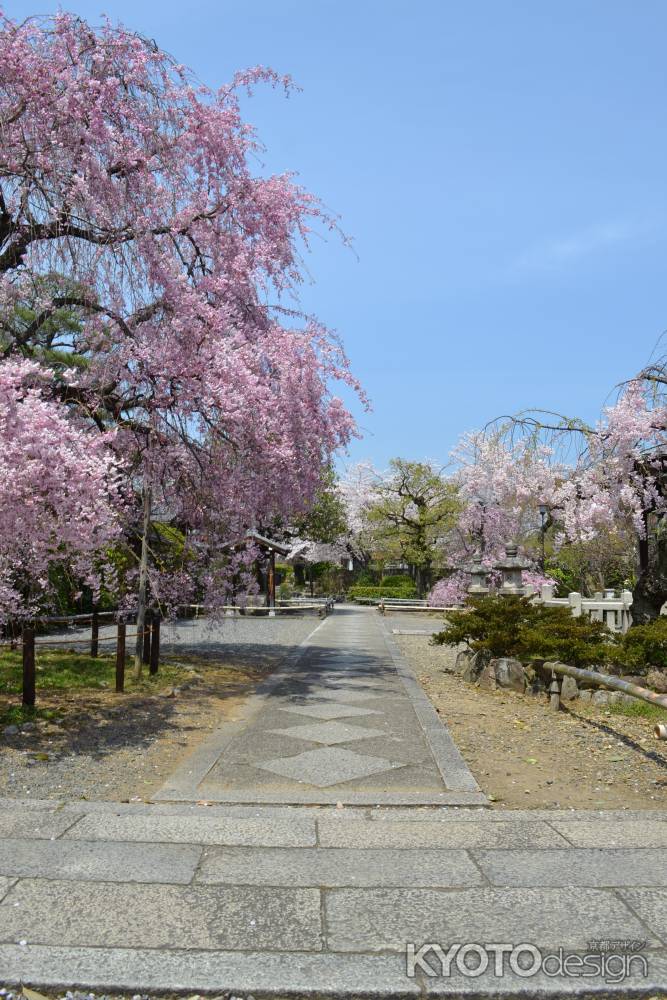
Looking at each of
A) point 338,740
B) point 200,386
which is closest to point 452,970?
point 338,740

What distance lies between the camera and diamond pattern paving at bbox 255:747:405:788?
576 cm

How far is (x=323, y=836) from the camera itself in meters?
4.30

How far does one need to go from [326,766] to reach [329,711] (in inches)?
98.0

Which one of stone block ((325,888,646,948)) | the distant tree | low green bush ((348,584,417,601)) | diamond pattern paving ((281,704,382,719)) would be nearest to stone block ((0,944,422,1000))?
stone block ((325,888,646,948))

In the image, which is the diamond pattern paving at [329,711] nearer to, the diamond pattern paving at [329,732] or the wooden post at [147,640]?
the diamond pattern paving at [329,732]

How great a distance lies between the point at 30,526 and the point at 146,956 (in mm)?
4323

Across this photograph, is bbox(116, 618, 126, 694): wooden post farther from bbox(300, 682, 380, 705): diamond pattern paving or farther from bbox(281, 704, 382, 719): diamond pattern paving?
bbox(300, 682, 380, 705): diamond pattern paving

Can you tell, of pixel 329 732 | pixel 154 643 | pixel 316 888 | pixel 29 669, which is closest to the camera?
pixel 316 888

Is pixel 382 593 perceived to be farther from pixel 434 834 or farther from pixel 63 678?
pixel 434 834

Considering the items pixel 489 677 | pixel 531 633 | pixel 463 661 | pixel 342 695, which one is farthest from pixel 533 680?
pixel 342 695

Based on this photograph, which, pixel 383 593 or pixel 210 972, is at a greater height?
pixel 383 593

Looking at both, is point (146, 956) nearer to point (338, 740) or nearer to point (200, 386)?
point (338, 740)

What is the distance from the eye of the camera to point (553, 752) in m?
6.84

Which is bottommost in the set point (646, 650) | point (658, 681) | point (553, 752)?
point (553, 752)
